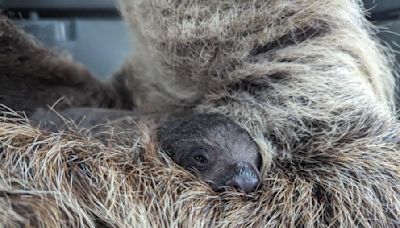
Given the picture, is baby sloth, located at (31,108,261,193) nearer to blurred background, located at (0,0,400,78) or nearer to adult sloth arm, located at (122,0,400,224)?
adult sloth arm, located at (122,0,400,224)

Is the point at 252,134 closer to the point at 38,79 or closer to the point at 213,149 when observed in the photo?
the point at 213,149

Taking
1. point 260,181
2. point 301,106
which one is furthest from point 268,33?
point 260,181

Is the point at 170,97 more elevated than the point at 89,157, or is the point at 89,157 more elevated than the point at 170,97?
the point at 89,157

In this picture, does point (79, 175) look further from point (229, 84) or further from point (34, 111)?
point (34, 111)

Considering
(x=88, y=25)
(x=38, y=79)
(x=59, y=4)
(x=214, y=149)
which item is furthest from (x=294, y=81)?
(x=88, y=25)

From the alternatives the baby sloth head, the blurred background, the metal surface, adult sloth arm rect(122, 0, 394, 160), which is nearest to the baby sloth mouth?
the baby sloth head

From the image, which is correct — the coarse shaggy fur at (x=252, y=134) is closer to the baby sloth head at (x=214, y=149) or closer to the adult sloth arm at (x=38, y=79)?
the baby sloth head at (x=214, y=149)
